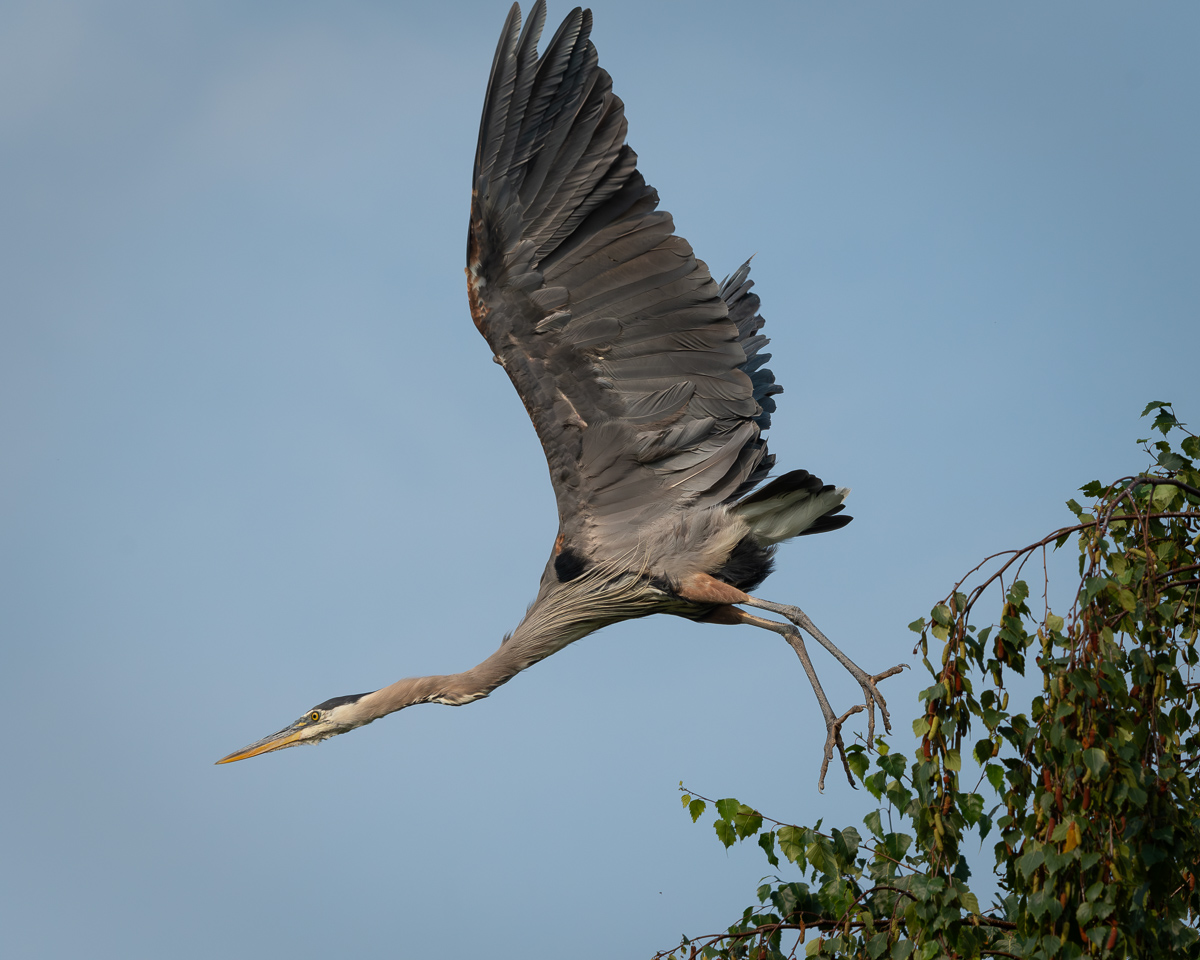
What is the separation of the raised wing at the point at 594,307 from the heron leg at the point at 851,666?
0.71m

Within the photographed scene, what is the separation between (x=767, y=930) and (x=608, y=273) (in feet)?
10.1

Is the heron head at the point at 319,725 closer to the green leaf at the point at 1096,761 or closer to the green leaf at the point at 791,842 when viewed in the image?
the green leaf at the point at 791,842

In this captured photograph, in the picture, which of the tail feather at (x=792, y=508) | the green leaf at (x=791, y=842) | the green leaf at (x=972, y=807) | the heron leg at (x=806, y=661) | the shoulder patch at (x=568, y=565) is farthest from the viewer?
the shoulder patch at (x=568, y=565)

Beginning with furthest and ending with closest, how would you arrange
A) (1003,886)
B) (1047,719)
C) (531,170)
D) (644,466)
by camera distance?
(644,466) → (531,170) → (1003,886) → (1047,719)

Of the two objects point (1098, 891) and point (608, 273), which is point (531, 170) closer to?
point (608, 273)

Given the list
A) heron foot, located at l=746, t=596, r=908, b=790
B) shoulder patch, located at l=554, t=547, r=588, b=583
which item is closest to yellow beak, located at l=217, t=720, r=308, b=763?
shoulder patch, located at l=554, t=547, r=588, b=583

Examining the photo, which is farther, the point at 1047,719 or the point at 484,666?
the point at 484,666

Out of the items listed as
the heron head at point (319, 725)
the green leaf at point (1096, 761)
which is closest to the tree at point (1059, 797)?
the green leaf at point (1096, 761)

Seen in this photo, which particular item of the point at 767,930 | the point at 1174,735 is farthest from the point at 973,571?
the point at 767,930

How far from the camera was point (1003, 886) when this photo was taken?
11.8 feet

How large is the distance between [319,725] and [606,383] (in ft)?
8.80

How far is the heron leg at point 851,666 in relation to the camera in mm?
4984

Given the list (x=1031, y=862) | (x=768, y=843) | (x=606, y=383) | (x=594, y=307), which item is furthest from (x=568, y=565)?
(x=1031, y=862)

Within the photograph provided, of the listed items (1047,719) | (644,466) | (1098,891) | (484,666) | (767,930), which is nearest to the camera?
(1098,891)
